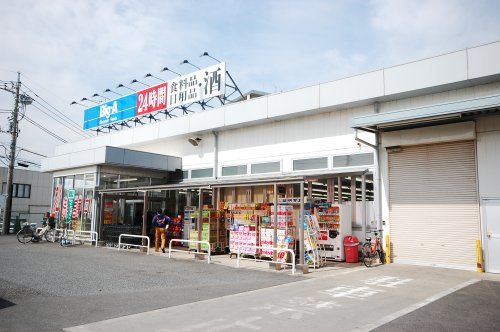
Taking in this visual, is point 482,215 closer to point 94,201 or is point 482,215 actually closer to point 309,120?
point 309,120

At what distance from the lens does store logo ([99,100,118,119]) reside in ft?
92.5

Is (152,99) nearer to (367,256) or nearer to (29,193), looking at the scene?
(367,256)

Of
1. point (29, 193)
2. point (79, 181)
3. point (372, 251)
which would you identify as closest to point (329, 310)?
point (372, 251)

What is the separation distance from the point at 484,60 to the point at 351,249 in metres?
7.53

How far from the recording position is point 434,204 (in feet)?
43.2

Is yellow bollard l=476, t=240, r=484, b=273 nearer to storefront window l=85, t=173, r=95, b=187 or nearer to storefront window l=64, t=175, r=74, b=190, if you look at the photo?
storefront window l=85, t=173, r=95, b=187

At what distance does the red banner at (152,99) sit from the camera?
24422 mm

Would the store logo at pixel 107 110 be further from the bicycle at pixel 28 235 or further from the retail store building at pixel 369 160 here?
the bicycle at pixel 28 235

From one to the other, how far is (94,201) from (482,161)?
16866 millimetres

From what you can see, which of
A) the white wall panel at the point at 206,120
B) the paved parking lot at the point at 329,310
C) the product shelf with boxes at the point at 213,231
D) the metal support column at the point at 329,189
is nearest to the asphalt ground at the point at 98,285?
the paved parking lot at the point at 329,310

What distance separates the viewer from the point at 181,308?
6.88 m

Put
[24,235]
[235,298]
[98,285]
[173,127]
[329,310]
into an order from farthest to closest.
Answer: [173,127]
[24,235]
[98,285]
[235,298]
[329,310]

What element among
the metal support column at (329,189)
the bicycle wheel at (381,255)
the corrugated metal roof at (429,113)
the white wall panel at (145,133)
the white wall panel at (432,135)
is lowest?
the bicycle wheel at (381,255)

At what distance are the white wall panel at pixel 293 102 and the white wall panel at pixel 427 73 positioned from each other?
10.3ft
